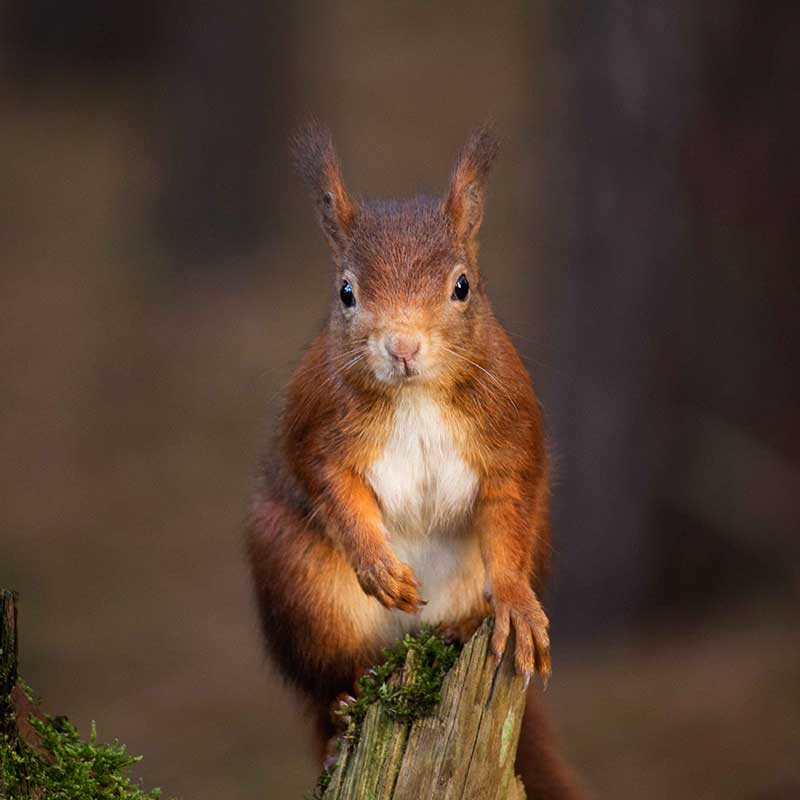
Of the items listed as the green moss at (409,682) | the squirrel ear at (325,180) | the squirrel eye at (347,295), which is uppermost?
the squirrel ear at (325,180)

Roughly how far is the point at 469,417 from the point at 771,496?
306cm

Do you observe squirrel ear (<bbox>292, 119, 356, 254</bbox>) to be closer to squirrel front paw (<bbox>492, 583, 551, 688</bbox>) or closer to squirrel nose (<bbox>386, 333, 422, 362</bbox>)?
squirrel nose (<bbox>386, 333, 422, 362</bbox>)

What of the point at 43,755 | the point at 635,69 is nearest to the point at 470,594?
the point at 43,755

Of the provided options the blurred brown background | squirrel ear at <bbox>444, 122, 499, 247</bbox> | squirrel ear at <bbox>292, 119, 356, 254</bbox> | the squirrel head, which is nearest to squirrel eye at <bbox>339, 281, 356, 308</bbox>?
the squirrel head

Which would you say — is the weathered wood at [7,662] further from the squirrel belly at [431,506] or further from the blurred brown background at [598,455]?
the blurred brown background at [598,455]

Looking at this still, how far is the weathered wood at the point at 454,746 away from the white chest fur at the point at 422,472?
354 millimetres

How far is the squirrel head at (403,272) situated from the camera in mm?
2232

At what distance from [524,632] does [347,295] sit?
0.63 metres

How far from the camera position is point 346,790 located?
217 centimetres

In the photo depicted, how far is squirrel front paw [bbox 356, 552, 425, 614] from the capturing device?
2.33 m

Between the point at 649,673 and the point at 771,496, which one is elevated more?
the point at 771,496

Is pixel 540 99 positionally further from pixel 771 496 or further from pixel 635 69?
pixel 771 496

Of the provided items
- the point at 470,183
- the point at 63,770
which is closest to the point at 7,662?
the point at 63,770

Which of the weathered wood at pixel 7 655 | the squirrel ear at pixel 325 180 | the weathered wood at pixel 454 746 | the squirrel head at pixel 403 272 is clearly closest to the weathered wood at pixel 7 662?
the weathered wood at pixel 7 655
